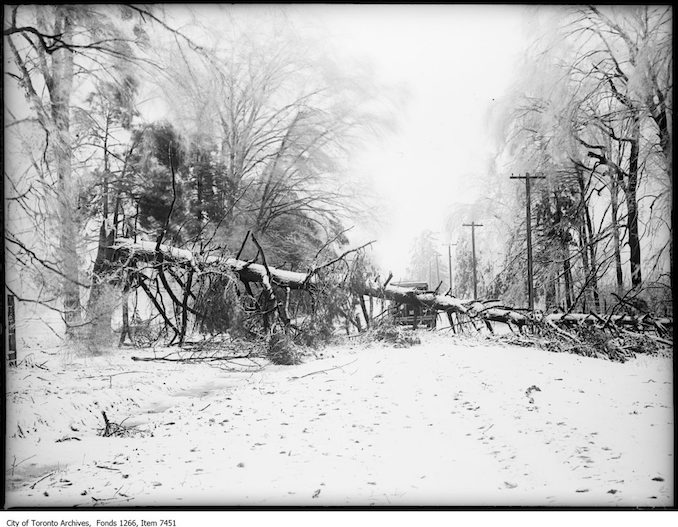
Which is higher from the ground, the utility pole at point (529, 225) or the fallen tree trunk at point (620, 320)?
the utility pole at point (529, 225)

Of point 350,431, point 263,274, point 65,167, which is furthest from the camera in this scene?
point 263,274

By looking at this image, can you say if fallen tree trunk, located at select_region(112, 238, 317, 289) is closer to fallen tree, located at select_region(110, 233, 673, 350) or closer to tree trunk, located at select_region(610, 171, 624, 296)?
fallen tree, located at select_region(110, 233, 673, 350)

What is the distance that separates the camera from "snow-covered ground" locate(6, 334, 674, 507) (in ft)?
6.84

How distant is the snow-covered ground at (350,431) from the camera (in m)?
2.09

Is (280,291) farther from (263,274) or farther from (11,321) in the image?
(11,321)

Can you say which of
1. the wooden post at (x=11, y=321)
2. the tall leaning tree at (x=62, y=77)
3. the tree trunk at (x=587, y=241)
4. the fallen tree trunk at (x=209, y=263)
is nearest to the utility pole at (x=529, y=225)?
the tree trunk at (x=587, y=241)

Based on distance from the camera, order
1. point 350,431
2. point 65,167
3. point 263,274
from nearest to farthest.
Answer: point 350,431 < point 65,167 < point 263,274

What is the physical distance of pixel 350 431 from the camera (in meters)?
2.13

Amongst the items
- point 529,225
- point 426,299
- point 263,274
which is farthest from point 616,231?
point 263,274

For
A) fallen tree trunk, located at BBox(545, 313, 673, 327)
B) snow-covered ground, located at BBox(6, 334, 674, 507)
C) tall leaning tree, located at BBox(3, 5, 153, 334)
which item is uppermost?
tall leaning tree, located at BBox(3, 5, 153, 334)

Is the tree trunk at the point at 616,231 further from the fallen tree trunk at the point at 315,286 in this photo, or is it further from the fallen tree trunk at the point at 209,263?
the fallen tree trunk at the point at 209,263

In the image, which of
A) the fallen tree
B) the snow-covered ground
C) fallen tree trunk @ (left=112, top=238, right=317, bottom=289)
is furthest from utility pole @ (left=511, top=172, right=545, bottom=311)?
fallen tree trunk @ (left=112, top=238, right=317, bottom=289)

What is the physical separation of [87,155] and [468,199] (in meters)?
2.05

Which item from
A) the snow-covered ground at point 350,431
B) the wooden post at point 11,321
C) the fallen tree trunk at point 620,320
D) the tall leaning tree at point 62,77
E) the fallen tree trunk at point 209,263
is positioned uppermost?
the tall leaning tree at point 62,77
